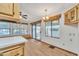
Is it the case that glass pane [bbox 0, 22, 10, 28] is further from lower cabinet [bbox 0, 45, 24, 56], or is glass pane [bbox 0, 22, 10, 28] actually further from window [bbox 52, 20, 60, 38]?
window [bbox 52, 20, 60, 38]

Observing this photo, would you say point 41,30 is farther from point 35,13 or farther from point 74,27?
point 74,27

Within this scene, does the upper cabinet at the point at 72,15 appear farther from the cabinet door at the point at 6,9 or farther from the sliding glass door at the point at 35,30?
the cabinet door at the point at 6,9

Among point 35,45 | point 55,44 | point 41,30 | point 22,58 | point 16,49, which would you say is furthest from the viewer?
point 35,45

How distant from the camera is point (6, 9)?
154 centimetres

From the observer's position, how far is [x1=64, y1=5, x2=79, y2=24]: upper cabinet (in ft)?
10.4

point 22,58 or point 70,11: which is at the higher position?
point 70,11

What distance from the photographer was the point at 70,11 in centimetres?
351

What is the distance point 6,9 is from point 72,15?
7.75 feet

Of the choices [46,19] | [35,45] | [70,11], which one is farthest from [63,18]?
[35,45]

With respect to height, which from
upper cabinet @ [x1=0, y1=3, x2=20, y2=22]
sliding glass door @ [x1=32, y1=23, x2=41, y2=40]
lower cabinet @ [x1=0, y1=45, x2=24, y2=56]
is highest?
upper cabinet @ [x1=0, y1=3, x2=20, y2=22]

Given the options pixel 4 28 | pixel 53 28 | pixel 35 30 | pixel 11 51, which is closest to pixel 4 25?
pixel 4 28

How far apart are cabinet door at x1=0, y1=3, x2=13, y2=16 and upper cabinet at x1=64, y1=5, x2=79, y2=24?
199 centimetres

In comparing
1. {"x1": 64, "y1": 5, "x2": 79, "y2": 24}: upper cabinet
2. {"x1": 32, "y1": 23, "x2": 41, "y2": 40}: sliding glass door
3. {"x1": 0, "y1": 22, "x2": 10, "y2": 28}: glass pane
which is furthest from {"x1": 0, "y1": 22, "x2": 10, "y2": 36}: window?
{"x1": 64, "y1": 5, "x2": 79, "y2": 24}: upper cabinet

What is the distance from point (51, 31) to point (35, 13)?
803mm
